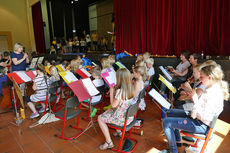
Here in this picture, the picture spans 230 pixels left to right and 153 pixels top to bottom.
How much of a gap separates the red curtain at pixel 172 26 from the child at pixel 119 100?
3205mm

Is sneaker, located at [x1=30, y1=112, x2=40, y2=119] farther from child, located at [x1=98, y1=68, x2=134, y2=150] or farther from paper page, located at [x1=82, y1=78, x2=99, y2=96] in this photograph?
child, located at [x1=98, y1=68, x2=134, y2=150]

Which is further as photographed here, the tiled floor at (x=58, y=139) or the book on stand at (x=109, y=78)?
the book on stand at (x=109, y=78)

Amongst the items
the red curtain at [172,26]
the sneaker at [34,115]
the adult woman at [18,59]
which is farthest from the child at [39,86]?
the red curtain at [172,26]

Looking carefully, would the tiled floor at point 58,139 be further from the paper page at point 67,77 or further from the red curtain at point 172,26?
the red curtain at point 172,26

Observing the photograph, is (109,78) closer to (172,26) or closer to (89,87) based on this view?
(89,87)

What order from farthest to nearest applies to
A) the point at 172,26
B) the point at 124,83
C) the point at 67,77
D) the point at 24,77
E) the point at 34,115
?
the point at 172,26
the point at 34,115
the point at 24,77
the point at 67,77
the point at 124,83

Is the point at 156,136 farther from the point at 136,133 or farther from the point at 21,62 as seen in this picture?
the point at 21,62

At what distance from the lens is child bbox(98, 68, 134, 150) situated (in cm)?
201

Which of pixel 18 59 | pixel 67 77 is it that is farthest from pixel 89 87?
pixel 18 59

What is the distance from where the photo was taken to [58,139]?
8.19ft

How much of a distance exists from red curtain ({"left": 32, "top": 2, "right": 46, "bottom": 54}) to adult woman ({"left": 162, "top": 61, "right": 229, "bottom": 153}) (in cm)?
1178

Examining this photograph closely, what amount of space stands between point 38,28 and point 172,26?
10.1 m

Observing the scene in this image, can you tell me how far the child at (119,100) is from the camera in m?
2.01

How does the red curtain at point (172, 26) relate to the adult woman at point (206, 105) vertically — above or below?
above
